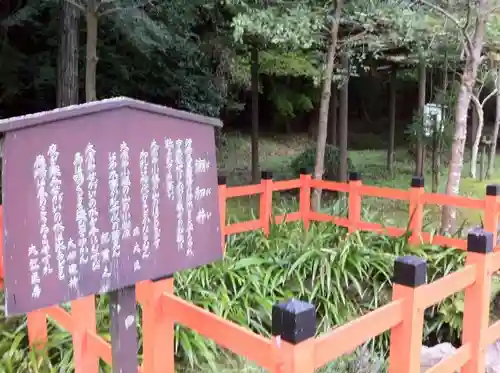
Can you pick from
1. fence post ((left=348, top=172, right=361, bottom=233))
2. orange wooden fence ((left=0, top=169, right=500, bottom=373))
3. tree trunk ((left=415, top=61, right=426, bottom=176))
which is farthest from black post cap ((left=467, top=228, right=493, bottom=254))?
tree trunk ((left=415, top=61, right=426, bottom=176))

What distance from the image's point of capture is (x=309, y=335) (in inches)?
74.3

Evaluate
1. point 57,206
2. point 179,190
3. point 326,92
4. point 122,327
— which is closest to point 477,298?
point 179,190

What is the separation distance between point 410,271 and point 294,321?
2.77 feet

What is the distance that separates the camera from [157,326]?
260 cm

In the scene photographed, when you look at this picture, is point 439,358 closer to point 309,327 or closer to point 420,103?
point 309,327

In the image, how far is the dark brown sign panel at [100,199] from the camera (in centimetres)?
186

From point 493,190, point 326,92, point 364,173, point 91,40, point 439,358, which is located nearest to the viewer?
point 439,358

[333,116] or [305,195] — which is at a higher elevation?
[333,116]

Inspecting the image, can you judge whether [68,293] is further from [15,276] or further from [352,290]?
[352,290]

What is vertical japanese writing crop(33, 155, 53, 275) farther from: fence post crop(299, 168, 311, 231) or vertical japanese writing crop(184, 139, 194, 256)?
fence post crop(299, 168, 311, 231)

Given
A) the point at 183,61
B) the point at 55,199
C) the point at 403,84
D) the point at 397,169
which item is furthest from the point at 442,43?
the point at 403,84

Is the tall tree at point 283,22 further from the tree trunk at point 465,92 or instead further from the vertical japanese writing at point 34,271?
the vertical japanese writing at point 34,271

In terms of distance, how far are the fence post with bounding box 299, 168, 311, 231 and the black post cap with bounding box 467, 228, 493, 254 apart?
137 inches

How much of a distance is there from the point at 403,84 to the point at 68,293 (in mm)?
20963
